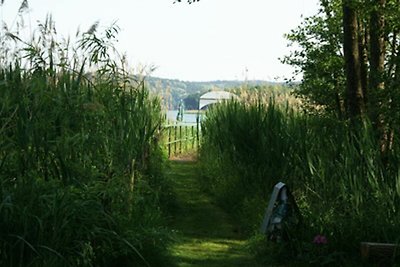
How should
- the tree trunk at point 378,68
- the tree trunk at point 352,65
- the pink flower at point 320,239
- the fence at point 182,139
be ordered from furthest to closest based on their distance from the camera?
the fence at point 182,139
the tree trunk at point 352,65
the tree trunk at point 378,68
the pink flower at point 320,239

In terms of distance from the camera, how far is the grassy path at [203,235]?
623cm

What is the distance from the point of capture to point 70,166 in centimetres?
478

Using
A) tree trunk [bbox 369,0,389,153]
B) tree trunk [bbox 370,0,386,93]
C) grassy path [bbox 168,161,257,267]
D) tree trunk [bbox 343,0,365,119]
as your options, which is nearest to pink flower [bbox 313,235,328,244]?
grassy path [bbox 168,161,257,267]

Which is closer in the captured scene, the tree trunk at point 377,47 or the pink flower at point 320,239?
the pink flower at point 320,239

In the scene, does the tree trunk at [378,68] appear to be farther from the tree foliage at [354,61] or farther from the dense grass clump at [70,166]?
the dense grass clump at [70,166]

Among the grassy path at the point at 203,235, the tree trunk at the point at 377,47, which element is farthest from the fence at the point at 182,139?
the tree trunk at the point at 377,47

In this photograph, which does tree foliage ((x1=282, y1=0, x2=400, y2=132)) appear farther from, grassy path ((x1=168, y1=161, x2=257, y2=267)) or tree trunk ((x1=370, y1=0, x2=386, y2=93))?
grassy path ((x1=168, y1=161, x2=257, y2=267))

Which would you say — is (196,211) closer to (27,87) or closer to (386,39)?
(386,39)

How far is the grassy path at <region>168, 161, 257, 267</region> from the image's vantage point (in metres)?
6.23

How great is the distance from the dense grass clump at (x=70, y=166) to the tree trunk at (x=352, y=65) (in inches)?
102

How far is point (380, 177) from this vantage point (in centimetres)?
588

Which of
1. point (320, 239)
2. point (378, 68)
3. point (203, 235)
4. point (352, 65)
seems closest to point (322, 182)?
point (320, 239)

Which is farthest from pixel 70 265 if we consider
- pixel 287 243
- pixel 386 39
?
pixel 386 39

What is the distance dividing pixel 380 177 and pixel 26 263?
3244 mm
